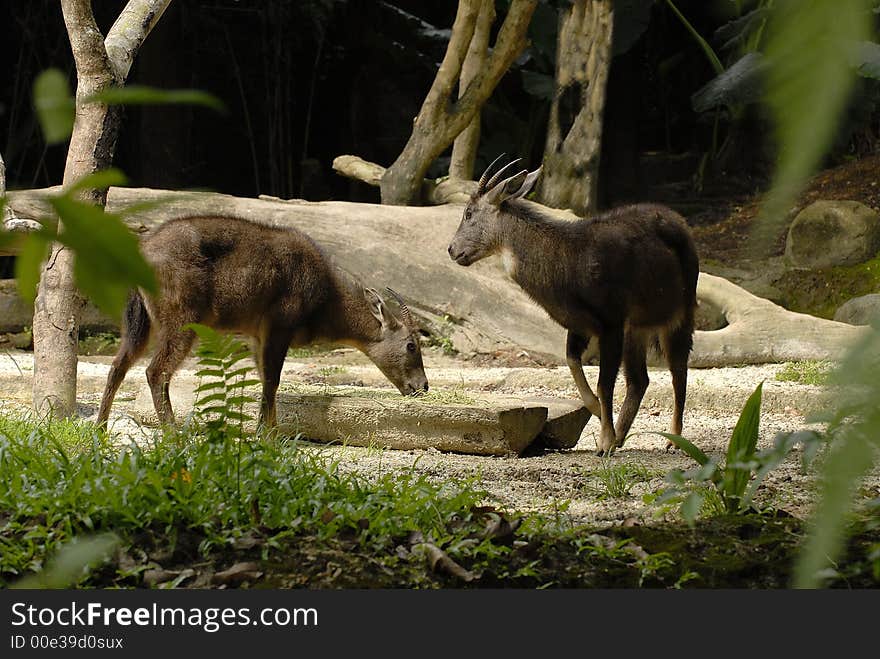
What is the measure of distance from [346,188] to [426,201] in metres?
5.30

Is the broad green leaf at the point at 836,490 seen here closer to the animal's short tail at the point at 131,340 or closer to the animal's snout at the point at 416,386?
the animal's short tail at the point at 131,340

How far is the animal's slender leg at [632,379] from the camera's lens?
20.0 ft

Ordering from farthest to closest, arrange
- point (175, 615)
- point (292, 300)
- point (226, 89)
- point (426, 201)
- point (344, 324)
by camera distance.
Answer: point (226, 89) → point (426, 201) → point (344, 324) → point (292, 300) → point (175, 615)

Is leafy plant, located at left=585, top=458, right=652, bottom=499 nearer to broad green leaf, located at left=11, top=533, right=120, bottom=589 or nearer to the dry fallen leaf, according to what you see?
the dry fallen leaf

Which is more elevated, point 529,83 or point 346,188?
point 529,83

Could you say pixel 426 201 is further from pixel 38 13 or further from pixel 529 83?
pixel 38 13

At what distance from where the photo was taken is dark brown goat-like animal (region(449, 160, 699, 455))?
19.9 feet

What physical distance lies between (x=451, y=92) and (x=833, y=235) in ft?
15.2

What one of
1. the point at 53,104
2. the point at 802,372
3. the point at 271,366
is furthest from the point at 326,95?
the point at 53,104

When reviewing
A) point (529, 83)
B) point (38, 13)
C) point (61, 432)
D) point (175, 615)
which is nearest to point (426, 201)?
point (529, 83)

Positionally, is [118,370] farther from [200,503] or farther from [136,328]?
[200,503]

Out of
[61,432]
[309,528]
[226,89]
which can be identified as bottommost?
[61,432]

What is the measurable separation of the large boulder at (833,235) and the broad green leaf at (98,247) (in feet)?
40.0

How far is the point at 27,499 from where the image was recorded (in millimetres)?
3080
